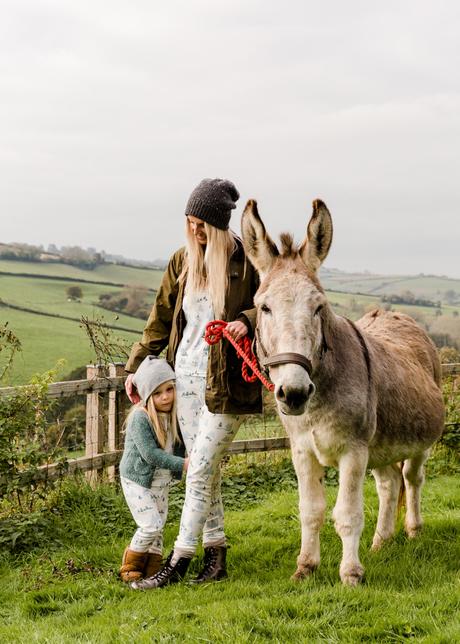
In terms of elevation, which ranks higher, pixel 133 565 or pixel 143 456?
pixel 143 456

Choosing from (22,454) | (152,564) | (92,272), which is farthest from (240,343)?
(92,272)

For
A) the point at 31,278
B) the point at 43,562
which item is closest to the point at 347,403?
the point at 43,562

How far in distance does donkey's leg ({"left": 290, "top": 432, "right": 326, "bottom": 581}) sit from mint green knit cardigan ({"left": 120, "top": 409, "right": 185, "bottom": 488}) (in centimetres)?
78

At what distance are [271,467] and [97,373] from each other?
243 cm

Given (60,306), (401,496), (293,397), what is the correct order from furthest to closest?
1. (60,306)
2. (401,496)
3. (293,397)

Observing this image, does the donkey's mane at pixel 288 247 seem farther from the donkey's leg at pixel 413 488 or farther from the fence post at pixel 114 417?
the fence post at pixel 114 417

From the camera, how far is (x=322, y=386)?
3963 millimetres

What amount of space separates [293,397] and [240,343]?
853 millimetres

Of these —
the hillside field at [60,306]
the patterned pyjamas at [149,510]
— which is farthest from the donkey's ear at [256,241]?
the hillside field at [60,306]

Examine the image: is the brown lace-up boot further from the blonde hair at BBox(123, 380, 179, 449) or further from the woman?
the blonde hair at BBox(123, 380, 179, 449)

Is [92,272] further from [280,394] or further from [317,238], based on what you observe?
[280,394]

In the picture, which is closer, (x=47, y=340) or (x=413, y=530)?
Result: (x=413, y=530)

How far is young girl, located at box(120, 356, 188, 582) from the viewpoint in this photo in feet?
14.9

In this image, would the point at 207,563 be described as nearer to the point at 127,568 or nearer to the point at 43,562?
the point at 127,568
